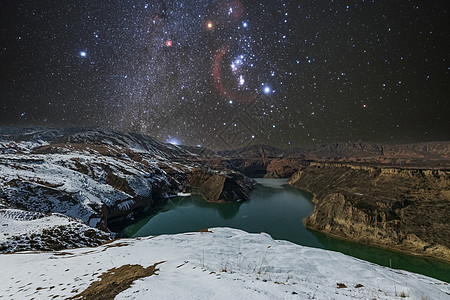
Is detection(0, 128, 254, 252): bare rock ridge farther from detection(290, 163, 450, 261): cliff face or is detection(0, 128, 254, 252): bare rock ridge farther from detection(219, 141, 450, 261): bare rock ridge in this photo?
detection(219, 141, 450, 261): bare rock ridge

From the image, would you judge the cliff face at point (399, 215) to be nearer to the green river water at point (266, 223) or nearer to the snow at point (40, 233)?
the green river water at point (266, 223)

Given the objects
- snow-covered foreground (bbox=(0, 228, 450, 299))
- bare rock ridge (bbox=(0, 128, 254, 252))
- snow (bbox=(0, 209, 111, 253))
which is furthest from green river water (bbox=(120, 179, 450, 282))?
snow-covered foreground (bbox=(0, 228, 450, 299))

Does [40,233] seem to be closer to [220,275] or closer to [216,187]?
[220,275]

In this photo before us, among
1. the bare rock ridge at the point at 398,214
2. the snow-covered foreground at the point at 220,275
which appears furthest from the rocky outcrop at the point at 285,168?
the snow-covered foreground at the point at 220,275

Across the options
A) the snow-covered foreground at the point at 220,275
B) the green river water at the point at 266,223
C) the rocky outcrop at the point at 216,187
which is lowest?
the green river water at the point at 266,223

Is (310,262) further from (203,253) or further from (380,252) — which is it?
(380,252)

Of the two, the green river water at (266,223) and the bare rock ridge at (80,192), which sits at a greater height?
the bare rock ridge at (80,192)

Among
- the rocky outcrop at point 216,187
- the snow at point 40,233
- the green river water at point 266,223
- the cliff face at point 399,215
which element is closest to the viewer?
the snow at point 40,233
